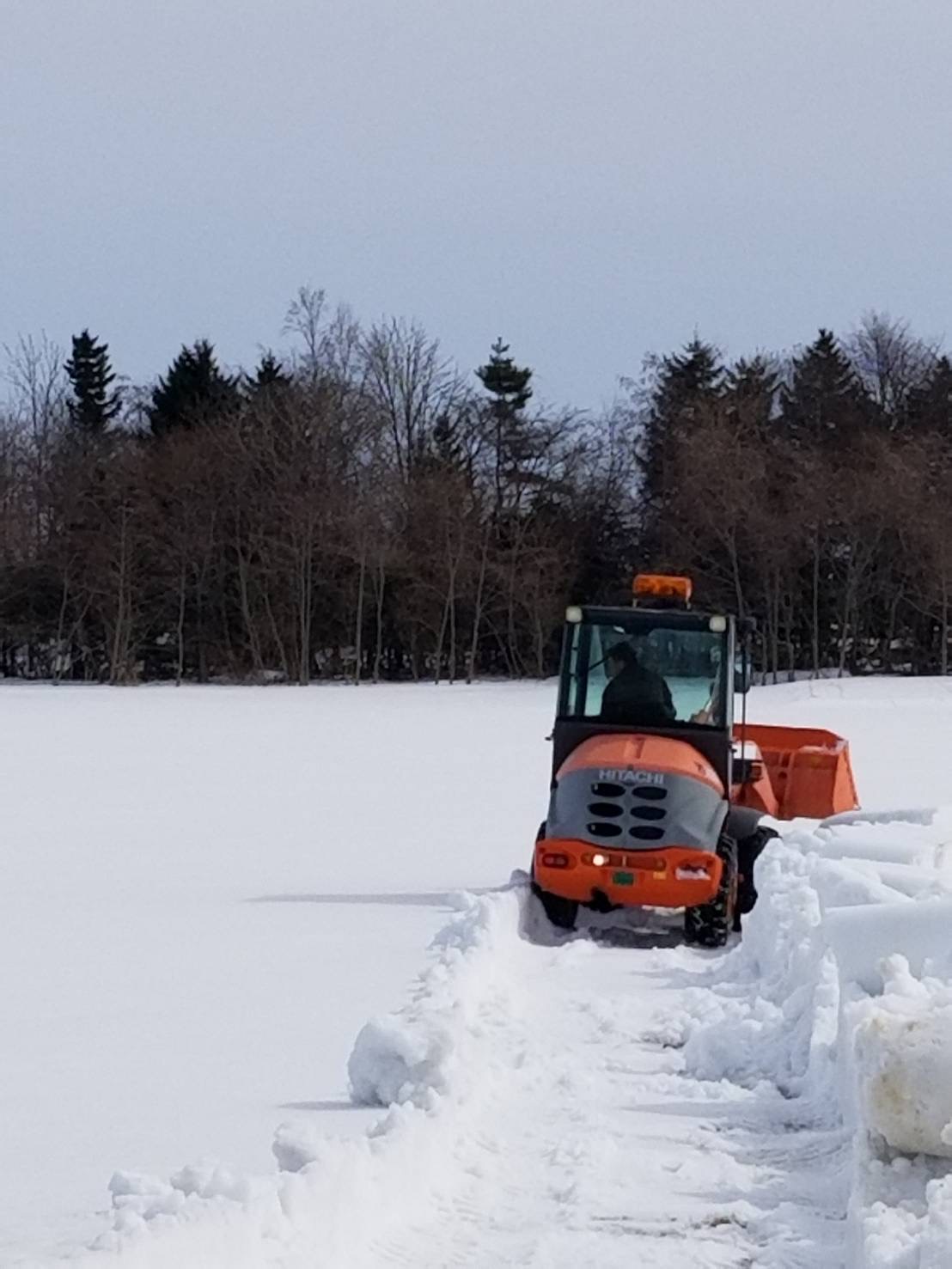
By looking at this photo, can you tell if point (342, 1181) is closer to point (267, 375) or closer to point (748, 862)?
point (748, 862)

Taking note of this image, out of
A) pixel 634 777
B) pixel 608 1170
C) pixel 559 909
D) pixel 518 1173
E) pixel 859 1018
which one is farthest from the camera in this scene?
pixel 559 909

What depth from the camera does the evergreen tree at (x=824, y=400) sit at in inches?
2060

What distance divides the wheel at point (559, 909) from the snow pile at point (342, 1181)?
3.26m

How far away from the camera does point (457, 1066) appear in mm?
6082

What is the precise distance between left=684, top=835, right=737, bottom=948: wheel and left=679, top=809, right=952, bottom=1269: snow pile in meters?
0.22

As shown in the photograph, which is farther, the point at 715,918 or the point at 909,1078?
the point at 715,918

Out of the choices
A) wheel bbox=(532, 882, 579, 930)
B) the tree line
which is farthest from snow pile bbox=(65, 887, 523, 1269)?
the tree line

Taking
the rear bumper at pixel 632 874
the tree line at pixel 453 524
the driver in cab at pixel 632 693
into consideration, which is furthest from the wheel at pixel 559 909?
the tree line at pixel 453 524

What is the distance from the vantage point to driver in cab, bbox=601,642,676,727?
10875 mm

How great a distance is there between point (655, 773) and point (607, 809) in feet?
1.13

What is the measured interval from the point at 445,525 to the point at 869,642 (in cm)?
1251

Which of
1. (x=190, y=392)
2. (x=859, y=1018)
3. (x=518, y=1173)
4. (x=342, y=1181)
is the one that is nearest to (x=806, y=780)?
(x=859, y=1018)

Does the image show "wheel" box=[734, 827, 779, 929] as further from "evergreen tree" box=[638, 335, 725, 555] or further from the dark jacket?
"evergreen tree" box=[638, 335, 725, 555]

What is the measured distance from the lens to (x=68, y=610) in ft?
174
